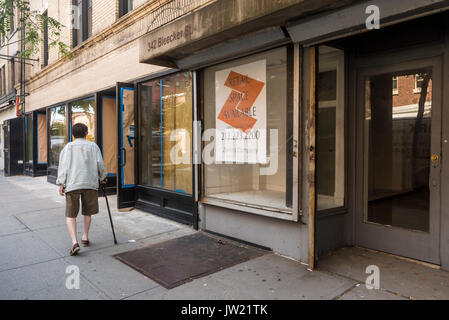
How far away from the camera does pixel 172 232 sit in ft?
18.7

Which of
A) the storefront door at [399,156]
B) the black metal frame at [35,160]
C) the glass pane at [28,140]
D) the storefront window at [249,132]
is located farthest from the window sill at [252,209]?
the glass pane at [28,140]

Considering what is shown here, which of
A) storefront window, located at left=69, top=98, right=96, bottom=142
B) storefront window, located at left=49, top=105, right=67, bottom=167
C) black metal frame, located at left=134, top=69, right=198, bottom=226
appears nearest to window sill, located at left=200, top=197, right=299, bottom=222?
black metal frame, located at left=134, top=69, right=198, bottom=226

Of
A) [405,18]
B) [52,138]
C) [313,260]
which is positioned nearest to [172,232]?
[313,260]

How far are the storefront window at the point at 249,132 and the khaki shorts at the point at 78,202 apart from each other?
1.82 meters

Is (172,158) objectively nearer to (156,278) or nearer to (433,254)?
(156,278)

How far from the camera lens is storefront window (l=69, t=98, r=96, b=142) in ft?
33.2

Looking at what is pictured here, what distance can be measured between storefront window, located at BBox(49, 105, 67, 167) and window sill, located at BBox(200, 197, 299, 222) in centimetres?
875

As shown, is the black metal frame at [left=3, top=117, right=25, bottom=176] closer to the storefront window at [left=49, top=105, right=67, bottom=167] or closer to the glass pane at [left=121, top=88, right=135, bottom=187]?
the storefront window at [left=49, top=105, right=67, bottom=167]

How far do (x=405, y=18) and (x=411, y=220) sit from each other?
2520 millimetres

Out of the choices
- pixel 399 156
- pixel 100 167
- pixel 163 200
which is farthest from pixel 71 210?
pixel 399 156

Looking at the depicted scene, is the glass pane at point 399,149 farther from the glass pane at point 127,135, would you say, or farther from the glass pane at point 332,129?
the glass pane at point 127,135
